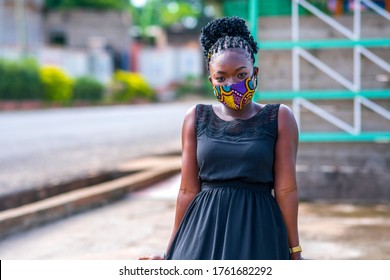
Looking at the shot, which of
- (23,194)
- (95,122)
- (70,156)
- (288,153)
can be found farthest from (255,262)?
(95,122)

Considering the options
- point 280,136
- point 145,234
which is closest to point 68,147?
point 145,234

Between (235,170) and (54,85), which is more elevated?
(235,170)

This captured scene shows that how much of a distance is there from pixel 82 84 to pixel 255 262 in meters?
37.9

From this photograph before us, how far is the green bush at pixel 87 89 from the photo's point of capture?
3925 centimetres

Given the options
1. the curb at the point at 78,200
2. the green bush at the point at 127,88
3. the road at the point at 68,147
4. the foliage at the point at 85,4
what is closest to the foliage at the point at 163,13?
the foliage at the point at 85,4

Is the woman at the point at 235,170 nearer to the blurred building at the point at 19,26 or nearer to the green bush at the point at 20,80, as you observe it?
the green bush at the point at 20,80

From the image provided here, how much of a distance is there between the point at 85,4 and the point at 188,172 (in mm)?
53502

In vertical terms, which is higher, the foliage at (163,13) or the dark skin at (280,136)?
the foliage at (163,13)

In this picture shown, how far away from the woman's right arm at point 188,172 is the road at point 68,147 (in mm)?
5605

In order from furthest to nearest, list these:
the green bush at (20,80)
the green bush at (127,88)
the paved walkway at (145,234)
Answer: the green bush at (127,88) < the green bush at (20,80) < the paved walkway at (145,234)

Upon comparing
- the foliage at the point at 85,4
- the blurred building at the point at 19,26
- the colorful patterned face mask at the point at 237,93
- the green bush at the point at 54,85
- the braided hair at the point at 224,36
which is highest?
the foliage at the point at 85,4

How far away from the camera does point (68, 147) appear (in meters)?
13.6

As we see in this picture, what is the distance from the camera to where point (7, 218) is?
5906 mm

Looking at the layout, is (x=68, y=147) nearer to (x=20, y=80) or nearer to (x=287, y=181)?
(x=287, y=181)
